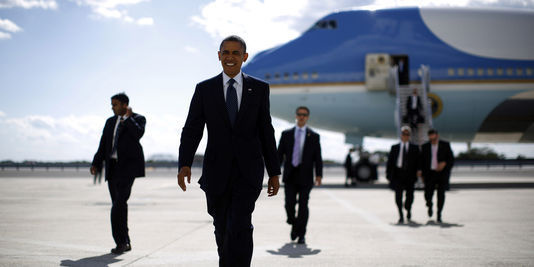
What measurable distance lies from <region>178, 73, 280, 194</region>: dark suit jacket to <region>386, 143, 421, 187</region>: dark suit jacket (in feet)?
20.0

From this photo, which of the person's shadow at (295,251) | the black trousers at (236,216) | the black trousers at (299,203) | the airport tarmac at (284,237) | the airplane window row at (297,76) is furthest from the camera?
the airplane window row at (297,76)

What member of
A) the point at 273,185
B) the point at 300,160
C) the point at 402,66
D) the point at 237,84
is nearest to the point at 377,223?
the point at 300,160

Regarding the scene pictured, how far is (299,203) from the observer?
7152mm

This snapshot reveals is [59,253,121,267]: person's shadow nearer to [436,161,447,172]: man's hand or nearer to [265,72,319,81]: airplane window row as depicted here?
[436,161,447,172]: man's hand

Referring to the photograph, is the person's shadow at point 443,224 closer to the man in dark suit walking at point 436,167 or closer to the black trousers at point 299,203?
the man in dark suit walking at point 436,167

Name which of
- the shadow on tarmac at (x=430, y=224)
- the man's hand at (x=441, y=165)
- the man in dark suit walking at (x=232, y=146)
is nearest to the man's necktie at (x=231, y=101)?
the man in dark suit walking at (x=232, y=146)

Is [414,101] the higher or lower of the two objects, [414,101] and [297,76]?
the lower

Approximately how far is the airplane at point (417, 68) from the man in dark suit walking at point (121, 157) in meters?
14.4

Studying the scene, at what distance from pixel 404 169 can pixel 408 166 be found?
0.32 ft

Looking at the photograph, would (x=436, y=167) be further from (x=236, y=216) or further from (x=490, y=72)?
(x=490, y=72)

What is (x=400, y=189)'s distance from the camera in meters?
9.46

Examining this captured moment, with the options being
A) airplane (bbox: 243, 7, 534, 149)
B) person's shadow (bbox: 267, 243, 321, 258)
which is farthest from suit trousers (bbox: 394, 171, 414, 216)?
airplane (bbox: 243, 7, 534, 149)

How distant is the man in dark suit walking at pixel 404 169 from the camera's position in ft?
31.0

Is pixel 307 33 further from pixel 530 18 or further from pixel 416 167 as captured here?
pixel 416 167
